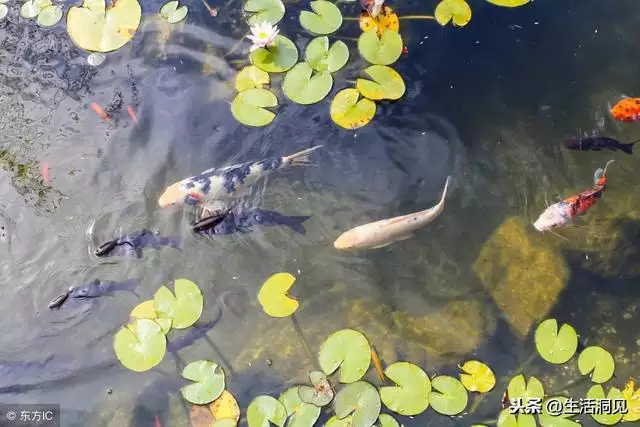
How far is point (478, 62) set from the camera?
12.2ft

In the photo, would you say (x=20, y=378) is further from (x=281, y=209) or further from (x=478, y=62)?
(x=478, y=62)

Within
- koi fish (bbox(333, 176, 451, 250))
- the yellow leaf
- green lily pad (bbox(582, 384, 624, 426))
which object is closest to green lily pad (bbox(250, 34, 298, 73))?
koi fish (bbox(333, 176, 451, 250))

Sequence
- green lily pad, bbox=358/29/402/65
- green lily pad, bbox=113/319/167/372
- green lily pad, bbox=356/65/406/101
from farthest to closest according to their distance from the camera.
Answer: green lily pad, bbox=358/29/402/65 → green lily pad, bbox=356/65/406/101 → green lily pad, bbox=113/319/167/372

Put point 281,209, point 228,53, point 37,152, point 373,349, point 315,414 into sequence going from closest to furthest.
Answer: point 315,414 → point 373,349 → point 281,209 → point 37,152 → point 228,53

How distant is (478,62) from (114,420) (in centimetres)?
307

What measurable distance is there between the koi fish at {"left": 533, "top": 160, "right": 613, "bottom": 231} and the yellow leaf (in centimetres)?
147

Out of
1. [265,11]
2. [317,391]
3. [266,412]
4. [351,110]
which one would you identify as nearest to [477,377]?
[317,391]

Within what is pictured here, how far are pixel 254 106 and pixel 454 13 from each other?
1.52m

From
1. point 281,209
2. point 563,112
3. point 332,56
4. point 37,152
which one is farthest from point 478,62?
point 37,152

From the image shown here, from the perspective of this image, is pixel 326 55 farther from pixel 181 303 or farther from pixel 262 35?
pixel 181 303

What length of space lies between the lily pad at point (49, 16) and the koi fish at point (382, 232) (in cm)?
267

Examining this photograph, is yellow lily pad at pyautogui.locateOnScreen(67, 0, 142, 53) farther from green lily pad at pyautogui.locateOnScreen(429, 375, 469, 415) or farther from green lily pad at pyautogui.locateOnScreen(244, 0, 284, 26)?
green lily pad at pyautogui.locateOnScreen(429, 375, 469, 415)

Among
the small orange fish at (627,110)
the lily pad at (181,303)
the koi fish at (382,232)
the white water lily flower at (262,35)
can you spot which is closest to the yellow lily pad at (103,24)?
the white water lily flower at (262,35)

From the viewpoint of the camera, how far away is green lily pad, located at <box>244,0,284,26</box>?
3902 millimetres
